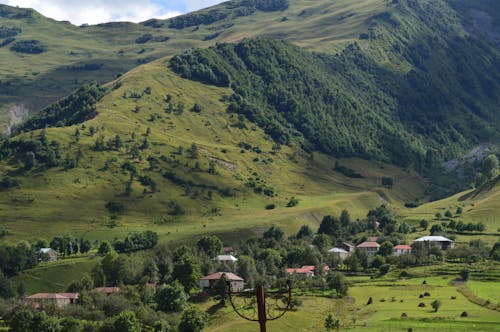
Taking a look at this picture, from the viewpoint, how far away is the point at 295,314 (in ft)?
494

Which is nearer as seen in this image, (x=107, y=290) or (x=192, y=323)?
(x=192, y=323)

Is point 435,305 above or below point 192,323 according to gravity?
below

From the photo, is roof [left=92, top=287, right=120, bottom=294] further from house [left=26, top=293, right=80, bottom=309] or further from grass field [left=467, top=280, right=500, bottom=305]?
grass field [left=467, top=280, right=500, bottom=305]

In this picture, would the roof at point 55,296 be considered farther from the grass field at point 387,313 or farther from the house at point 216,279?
the grass field at point 387,313

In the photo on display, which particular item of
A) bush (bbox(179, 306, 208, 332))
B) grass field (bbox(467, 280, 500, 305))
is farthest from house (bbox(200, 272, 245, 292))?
grass field (bbox(467, 280, 500, 305))

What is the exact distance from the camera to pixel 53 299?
6609 inches

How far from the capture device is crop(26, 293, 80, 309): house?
161 metres

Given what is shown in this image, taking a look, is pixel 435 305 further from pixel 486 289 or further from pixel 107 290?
pixel 107 290

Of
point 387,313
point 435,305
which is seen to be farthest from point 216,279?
point 435,305

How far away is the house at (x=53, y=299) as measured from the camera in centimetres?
16138

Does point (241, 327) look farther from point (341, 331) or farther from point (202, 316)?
point (341, 331)

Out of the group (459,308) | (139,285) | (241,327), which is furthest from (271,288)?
(459,308)

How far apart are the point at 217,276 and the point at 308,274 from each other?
24.9m

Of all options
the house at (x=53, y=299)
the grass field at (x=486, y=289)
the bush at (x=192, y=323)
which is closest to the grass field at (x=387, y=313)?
the grass field at (x=486, y=289)
